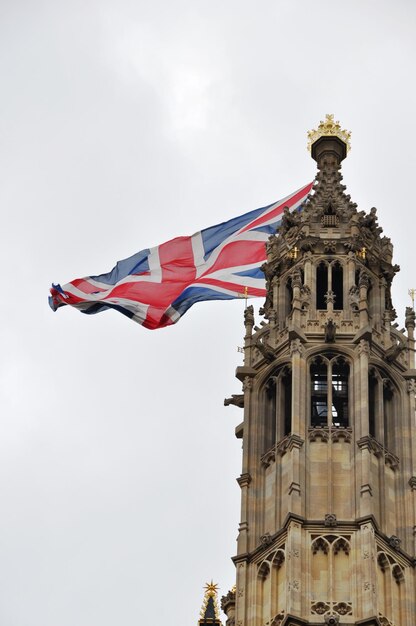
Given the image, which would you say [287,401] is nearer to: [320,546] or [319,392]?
[319,392]

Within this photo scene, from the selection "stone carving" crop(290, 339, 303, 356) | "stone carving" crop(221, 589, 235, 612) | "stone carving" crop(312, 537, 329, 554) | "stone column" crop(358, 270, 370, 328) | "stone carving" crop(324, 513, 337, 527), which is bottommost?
"stone carving" crop(221, 589, 235, 612)

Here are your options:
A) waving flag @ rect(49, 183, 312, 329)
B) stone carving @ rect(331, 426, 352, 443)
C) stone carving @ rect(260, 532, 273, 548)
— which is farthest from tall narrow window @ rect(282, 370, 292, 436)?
waving flag @ rect(49, 183, 312, 329)

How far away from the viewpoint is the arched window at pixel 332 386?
6925cm

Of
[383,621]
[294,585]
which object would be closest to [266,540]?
[294,585]

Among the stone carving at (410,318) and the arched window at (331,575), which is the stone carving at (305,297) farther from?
the arched window at (331,575)

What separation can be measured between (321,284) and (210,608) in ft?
40.8

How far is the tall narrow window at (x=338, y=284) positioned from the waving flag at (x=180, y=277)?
9.27ft

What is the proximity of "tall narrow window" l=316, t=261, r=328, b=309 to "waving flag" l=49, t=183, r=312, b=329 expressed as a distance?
2.37m

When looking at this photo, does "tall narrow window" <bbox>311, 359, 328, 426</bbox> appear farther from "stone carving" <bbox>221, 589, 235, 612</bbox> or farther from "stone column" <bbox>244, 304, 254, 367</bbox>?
"stone carving" <bbox>221, 589, 235, 612</bbox>

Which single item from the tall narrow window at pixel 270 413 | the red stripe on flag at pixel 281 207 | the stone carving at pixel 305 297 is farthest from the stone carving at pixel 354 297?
the red stripe on flag at pixel 281 207

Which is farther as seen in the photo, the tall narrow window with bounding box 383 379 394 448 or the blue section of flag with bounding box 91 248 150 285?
the blue section of flag with bounding box 91 248 150 285

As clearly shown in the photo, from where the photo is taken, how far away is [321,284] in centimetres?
7388

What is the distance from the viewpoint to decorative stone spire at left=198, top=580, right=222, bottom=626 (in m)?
68.9

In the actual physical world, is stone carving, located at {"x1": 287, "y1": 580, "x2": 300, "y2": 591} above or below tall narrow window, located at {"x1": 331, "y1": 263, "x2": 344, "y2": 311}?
below
